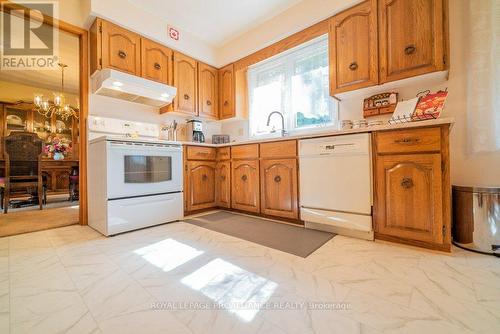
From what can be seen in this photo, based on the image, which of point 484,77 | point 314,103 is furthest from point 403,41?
point 314,103

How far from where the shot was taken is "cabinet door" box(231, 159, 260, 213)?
8.23ft

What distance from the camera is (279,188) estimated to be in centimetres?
230

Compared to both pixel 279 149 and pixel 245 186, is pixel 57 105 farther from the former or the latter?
pixel 279 149

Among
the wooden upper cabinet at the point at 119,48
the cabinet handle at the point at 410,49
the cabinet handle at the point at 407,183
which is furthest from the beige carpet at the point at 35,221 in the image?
the cabinet handle at the point at 410,49

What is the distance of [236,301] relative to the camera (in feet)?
3.18

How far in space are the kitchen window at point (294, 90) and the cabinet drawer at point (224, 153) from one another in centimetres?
60

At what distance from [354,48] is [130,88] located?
232 centimetres

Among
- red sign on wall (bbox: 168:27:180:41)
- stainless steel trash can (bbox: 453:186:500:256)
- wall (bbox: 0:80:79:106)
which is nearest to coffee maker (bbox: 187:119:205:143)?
red sign on wall (bbox: 168:27:180:41)

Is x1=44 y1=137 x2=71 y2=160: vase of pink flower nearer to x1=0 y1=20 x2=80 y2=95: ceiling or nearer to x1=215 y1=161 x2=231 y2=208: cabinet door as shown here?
x1=0 y1=20 x2=80 y2=95: ceiling

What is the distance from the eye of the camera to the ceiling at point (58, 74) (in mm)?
3531

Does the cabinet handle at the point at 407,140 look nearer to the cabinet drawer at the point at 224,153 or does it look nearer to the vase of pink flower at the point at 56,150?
the cabinet drawer at the point at 224,153

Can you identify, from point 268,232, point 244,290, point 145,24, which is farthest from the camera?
point 145,24

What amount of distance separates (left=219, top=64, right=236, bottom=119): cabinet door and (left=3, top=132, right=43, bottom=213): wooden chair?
3.04m

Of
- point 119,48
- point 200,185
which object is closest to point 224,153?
point 200,185
